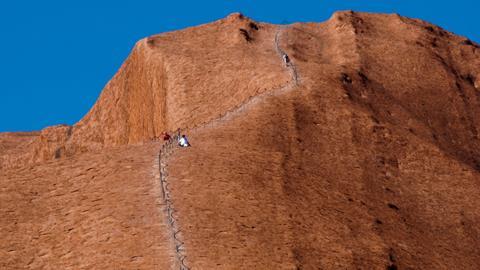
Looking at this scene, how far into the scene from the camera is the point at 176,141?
50969 mm

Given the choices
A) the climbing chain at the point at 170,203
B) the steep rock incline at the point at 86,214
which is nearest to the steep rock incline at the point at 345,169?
the climbing chain at the point at 170,203

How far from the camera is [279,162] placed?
48750 mm

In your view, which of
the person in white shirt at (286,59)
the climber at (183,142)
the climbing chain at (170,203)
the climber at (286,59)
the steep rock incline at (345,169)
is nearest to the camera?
the climbing chain at (170,203)

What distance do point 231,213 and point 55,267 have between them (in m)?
5.51

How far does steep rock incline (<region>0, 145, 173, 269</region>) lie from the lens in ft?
133

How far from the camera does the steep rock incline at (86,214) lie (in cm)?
4053

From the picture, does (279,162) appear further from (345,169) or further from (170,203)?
(170,203)

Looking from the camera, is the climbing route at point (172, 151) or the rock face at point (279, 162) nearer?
the climbing route at point (172, 151)

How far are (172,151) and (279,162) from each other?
364 centimetres

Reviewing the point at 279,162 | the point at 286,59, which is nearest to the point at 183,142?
the point at 279,162

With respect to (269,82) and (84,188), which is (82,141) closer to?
(269,82)

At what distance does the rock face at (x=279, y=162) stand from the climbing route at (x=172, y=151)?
0.60ft

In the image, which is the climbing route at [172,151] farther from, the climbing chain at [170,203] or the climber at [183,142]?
the climber at [183,142]

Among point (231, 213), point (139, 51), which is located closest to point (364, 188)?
point (231, 213)
